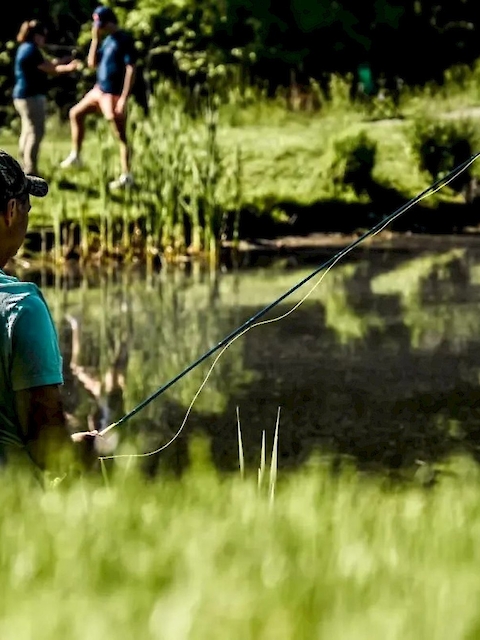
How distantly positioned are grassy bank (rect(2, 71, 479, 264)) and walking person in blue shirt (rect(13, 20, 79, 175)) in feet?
1.01

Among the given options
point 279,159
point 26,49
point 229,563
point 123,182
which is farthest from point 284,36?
point 229,563

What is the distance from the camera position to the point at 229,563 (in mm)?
2287

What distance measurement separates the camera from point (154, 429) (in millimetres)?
7387

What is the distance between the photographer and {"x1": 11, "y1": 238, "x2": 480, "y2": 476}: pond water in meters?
7.16

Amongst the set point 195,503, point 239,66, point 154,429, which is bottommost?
point 154,429

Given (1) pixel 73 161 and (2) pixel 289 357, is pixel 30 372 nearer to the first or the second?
(2) pixel 289 357

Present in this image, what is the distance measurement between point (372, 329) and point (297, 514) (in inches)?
292

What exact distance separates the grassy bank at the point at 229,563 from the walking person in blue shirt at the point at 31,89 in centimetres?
1187

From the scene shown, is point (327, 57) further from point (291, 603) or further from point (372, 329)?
point (291, 603)

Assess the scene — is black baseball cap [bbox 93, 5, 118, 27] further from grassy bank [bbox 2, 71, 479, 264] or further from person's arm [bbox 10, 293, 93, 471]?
person's arm [bbox 10, 293, 93, 471]

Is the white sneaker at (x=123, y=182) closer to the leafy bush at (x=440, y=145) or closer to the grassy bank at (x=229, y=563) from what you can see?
the leafy bush at (x=440, y=145)

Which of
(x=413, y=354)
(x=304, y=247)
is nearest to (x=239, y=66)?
(x=304, y=247)

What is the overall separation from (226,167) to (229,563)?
1163cm

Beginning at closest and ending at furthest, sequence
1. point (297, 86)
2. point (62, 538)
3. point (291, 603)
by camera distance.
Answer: point (291, 603), point (62, 538), point (297, 86)
